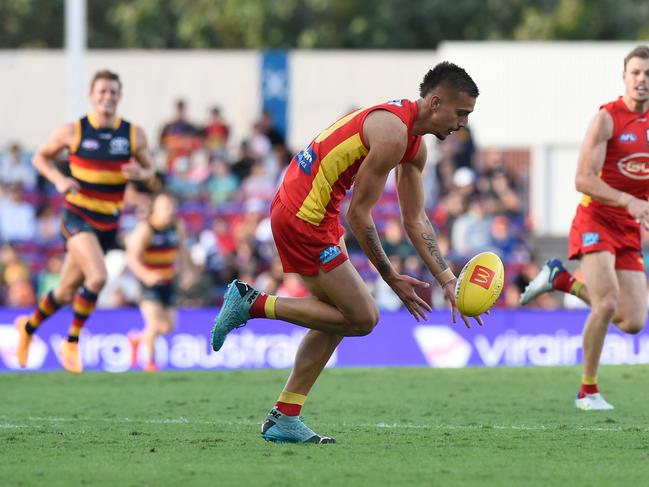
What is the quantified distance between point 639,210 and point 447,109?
2.55 meters

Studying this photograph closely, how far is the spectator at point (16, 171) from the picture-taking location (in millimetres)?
21809

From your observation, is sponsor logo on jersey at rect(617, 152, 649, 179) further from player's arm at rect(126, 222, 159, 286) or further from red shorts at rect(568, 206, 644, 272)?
player's arm at rect(126, 222, 159, 286)

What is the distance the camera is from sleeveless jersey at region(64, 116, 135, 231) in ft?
42.6

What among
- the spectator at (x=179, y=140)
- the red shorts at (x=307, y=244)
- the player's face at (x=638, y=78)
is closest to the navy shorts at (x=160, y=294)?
the spectator at (x=179, y=140)

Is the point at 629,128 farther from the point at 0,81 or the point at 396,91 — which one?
the point at 0,81

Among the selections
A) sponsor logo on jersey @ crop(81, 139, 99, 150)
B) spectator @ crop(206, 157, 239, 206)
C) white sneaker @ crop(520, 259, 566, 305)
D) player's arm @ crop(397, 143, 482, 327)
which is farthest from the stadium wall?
player's arm @ crop(397, 143, 482, 327)

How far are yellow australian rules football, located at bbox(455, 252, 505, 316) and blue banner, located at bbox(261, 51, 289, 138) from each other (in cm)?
2285

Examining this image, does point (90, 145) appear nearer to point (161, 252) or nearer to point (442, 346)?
point (161, 252)

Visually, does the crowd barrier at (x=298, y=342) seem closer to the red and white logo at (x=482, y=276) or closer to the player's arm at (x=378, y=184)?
the red and white logo at (x=482, y=276)

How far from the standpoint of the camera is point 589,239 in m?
10.6

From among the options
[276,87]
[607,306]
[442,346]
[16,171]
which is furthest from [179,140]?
[607,306]

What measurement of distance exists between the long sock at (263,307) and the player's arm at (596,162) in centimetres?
307

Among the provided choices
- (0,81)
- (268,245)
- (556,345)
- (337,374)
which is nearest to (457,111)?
(337,374)

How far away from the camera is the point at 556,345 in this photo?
16.6 m
